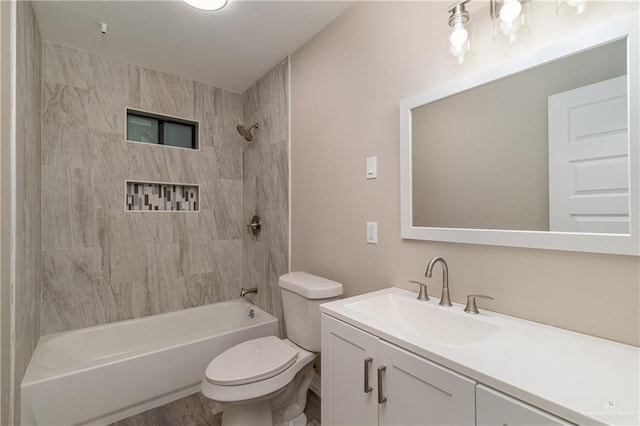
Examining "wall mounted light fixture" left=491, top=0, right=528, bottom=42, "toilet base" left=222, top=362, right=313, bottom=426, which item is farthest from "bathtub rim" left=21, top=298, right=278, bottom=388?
"wall mounted light fixture" left=491, top=0, right=528, bottom=42

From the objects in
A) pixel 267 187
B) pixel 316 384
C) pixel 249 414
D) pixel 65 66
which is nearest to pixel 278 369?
pixel 249 414

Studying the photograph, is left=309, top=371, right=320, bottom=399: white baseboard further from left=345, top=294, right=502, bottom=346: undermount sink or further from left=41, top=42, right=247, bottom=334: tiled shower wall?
left=41, top=42, right=247, bottom=334: tiled shower wall

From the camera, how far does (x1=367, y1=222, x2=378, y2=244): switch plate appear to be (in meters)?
1.53

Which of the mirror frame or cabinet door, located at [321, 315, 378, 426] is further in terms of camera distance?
cabinet door, located at [321, 315, 378, 426]

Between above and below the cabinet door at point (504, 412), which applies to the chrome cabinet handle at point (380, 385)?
below

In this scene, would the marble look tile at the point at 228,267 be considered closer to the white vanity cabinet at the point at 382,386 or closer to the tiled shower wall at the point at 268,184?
the tiled shower wall at the point at 268,184

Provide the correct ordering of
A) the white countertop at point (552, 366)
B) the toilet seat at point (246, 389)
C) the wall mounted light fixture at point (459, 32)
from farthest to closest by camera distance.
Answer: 1. the toilet seat at point (246, 389)
2. the wall mounted light fixture at point (459, 32)
3. the white countertop at point (552, 366)

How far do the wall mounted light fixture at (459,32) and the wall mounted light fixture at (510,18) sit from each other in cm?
10

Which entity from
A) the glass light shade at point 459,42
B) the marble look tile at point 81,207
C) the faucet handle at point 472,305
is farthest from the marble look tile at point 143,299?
the glass light shade at point 459,42

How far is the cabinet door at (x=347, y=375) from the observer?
0.97 metres

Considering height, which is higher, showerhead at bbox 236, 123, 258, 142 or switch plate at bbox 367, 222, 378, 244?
showerhead at bbox 236, 123, 258, 142

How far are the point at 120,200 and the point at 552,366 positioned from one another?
275 cm

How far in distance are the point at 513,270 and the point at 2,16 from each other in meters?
2.18

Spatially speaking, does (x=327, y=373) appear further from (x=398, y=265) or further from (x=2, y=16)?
(x=2, y=16)
